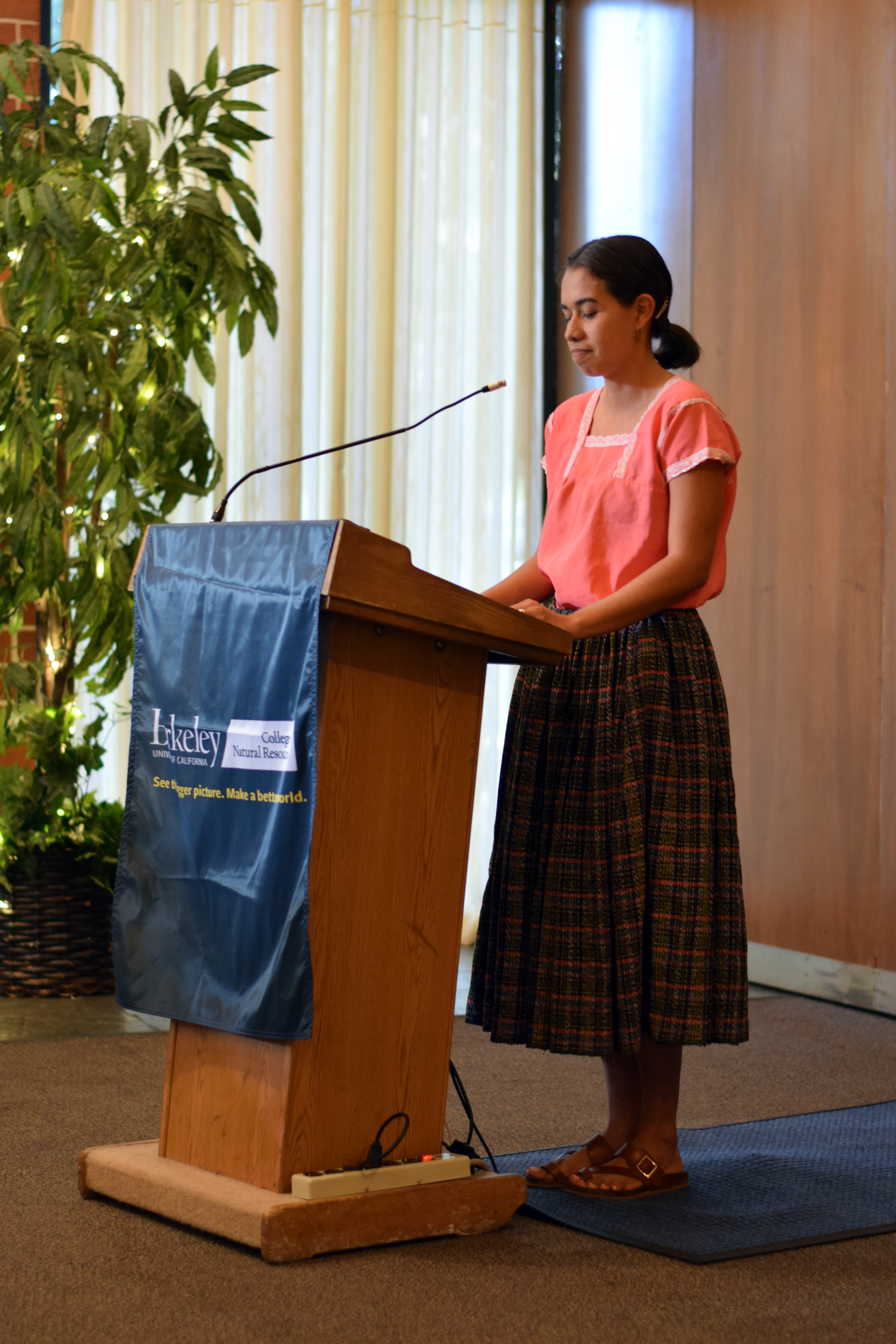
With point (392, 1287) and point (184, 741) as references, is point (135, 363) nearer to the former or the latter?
point (184, 741)

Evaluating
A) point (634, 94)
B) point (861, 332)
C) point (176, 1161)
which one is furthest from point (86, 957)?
point (634, 94)

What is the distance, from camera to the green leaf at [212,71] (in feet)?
10.9

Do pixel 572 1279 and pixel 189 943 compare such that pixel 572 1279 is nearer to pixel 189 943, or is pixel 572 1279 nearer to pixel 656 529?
pixel 189 943

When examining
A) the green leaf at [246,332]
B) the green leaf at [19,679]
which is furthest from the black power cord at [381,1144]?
the green leaf at [246,332]

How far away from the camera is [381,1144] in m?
1.76

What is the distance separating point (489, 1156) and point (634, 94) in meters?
3.58

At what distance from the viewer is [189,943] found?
5.84 ft

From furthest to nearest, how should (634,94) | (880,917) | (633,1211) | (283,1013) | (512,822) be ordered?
(634,94) < (880,917) < (512,822) < (633,1211) < (283,1013)

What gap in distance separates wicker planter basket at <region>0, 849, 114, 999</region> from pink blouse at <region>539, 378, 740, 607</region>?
1790mm

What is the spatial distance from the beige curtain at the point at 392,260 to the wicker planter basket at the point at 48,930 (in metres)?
0.80

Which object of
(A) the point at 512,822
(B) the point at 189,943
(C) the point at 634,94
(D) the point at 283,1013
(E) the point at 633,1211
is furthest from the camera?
(C) the point at 634,94

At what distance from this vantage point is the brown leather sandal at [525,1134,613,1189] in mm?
2025

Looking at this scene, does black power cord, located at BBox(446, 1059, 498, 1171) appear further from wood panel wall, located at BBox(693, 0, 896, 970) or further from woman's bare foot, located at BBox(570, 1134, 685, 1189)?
wood panel wall, located at BBox(693, 0, 896, 970)

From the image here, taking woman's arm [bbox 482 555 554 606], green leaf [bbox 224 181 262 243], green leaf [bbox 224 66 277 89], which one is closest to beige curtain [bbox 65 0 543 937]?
green leaf [bbox 224 181 262 243]
